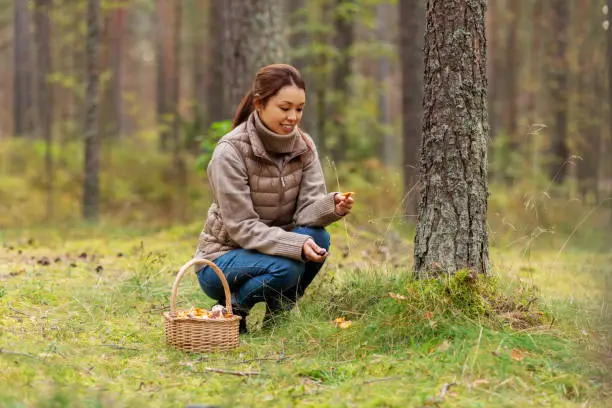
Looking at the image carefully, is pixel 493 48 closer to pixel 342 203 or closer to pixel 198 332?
pixel 342 203

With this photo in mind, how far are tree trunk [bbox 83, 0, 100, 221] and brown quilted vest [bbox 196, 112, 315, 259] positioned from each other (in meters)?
6.42

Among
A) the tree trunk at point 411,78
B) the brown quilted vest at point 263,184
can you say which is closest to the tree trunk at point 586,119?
the tree trunk at point 411,78

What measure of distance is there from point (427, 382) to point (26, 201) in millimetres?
10684

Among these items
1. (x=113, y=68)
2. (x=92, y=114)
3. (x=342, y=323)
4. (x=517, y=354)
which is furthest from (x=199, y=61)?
(x=517, y=354)

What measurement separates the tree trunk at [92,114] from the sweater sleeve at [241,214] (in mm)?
6630

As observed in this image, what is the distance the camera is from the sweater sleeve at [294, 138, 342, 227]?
4.42 meters

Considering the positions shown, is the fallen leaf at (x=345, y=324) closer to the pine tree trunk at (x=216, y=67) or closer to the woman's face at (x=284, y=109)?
the woman's face at (x=284, y=109)

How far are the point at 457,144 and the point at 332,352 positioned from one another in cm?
137

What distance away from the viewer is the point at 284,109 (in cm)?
432

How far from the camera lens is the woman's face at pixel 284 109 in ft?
14.0

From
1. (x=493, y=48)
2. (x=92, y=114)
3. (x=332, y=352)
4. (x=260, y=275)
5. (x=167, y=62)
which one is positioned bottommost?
(x=332, y=352)

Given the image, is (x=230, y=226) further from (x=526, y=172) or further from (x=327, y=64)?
(x=526, y=172)

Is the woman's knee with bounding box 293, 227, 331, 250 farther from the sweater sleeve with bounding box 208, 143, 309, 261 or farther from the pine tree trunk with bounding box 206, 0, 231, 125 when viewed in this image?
the pine tree trunk with bounding box 206, 0, 231, 125

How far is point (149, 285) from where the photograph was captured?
5.56 m
